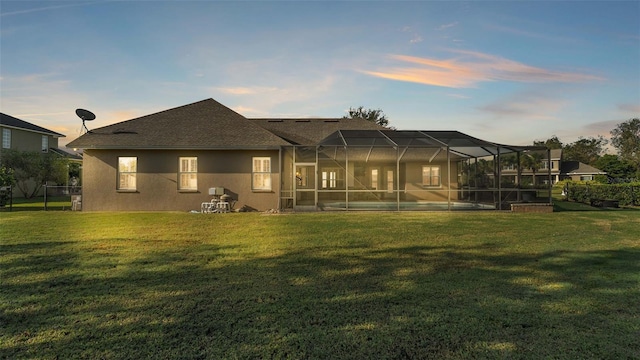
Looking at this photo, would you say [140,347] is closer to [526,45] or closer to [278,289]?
[278,289]

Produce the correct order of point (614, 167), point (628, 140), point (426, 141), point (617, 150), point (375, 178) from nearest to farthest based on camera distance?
point (426, 141) → point (375, 178) → point (614, 167) → point (628, 140) → point (617, 150)

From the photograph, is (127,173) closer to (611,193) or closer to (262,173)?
(262,173)

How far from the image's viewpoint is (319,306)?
3939 mm

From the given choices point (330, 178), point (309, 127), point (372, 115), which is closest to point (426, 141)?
point (330, 178)

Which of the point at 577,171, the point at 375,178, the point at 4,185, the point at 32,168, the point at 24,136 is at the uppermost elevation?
the point at 24,136

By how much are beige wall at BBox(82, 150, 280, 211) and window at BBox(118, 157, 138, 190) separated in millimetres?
198

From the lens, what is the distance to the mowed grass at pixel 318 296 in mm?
3006

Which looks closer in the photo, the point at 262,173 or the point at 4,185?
the point at 262,173

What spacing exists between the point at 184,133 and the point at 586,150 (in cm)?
8640

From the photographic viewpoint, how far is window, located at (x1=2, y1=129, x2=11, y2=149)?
26.1 metres

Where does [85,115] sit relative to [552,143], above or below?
below

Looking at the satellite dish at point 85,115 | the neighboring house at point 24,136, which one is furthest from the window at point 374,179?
the neighboring house at point 24,136

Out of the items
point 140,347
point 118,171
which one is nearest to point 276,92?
point 118,171

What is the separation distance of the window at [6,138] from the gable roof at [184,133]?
668 inches
